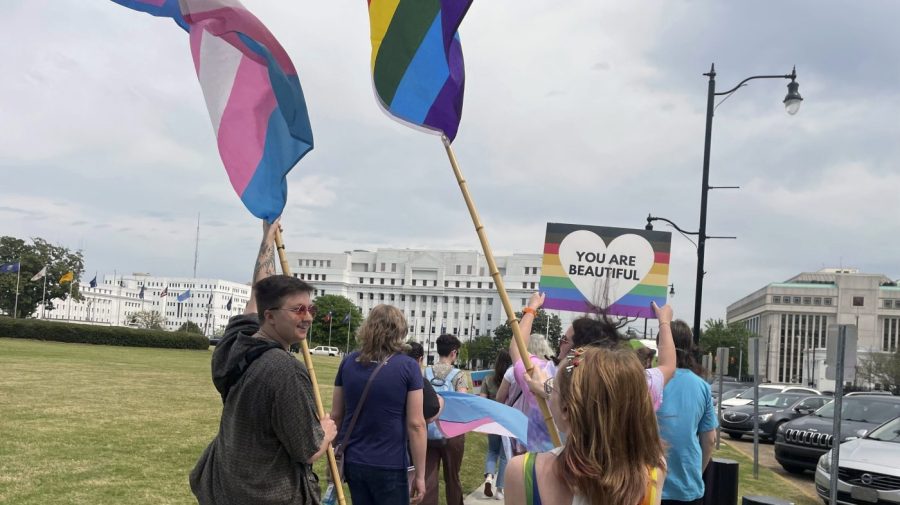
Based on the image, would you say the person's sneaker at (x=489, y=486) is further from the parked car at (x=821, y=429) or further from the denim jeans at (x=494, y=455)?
the parked car at (x=821, y=429)

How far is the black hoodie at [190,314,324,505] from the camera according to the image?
9.82ft

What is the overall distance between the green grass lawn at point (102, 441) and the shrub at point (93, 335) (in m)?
35.3

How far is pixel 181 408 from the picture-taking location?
54.2 feet

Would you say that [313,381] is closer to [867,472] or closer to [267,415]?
[267,415]

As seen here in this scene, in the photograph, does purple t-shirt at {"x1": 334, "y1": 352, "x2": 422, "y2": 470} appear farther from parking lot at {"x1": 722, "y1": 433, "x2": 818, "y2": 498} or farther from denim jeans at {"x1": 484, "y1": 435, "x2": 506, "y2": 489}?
parking lot at {"x1": 722, "y1": 433, "x2": 818, "y2": 498}

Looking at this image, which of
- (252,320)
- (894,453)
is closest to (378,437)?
(252,320)

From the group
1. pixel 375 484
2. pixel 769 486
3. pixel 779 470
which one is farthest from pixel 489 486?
pixel 779 470

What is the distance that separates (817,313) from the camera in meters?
137

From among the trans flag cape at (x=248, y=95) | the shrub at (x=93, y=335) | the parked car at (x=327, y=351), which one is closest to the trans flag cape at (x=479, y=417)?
the trans flag cape at (x=248, y=95)

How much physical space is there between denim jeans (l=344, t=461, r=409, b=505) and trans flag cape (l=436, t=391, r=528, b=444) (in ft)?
4.40

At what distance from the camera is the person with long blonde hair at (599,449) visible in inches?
80.2

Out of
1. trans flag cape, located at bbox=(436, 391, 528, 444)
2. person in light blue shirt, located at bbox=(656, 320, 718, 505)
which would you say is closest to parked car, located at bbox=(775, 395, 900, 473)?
trans flag cape, located at bbox=(436, 391, 528, 444)

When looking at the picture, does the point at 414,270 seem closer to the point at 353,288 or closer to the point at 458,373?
the point at 353,288

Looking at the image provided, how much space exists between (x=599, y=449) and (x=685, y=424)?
2.95 meters
